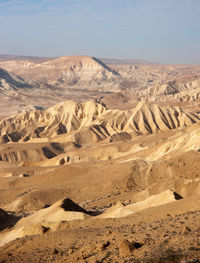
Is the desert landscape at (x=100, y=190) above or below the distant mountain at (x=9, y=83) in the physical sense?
above

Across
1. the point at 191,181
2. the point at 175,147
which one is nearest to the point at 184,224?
the point at 191,181

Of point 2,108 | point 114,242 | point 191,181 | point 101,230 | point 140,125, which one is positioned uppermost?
point 114,242

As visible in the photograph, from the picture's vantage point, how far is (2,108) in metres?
134

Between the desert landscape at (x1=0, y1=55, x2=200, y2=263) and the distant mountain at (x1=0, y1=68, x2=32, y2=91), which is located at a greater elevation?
the desert landscape at (x1=0, y1=55, x2=200, y2=263)

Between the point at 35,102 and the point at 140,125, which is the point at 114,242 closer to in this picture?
the point at 140,125

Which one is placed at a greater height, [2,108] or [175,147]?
[175,147]

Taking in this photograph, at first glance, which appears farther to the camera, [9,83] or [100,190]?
[9,83]

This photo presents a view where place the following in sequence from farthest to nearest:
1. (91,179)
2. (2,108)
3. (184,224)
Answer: (2,108) < (91,179) < (184,224)

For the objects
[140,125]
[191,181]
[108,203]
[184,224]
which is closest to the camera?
[184,224]

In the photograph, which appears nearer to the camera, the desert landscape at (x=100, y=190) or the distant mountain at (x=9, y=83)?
the desert landscape at (x=100, y=190)

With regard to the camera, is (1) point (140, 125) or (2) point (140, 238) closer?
(2) point (140, 238)

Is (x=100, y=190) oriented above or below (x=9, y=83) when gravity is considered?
above

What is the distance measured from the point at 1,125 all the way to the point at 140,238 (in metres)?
85.2

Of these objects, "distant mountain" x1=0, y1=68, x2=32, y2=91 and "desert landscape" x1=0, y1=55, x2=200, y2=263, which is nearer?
"desert landscape" x1=0, y1=55, x2=200, y2=263
